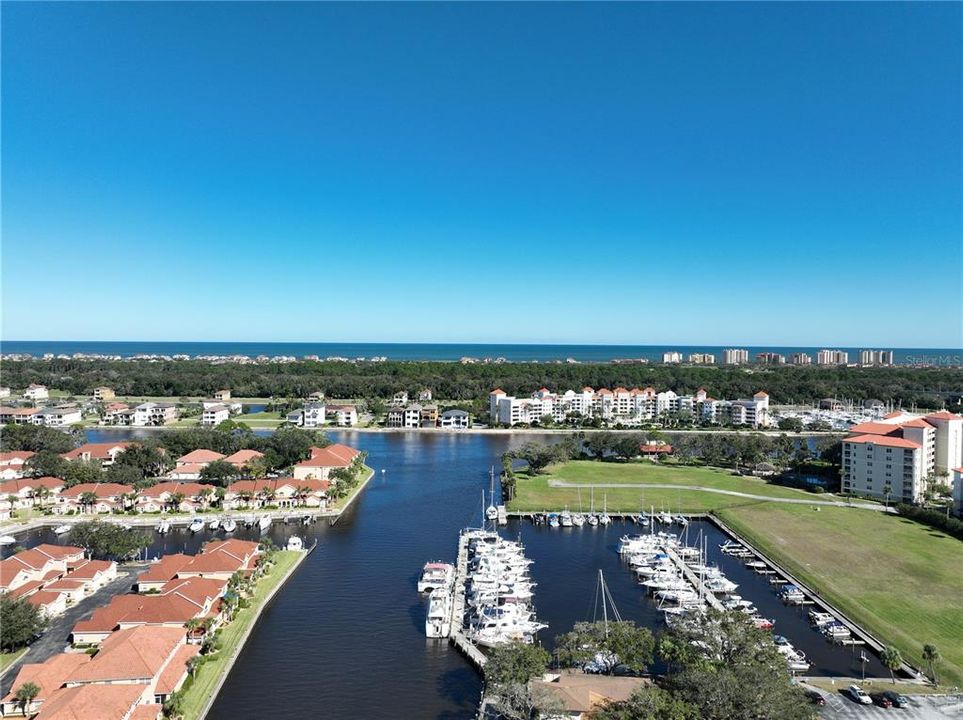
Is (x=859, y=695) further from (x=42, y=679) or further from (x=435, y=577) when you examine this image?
(x=42, y=679)

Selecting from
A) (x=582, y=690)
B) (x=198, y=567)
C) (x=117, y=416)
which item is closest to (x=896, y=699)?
(x=582, y=690)

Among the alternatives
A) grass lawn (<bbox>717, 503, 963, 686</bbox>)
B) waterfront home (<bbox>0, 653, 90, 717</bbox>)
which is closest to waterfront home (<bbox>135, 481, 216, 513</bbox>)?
waterfront home (<bbox>0, 653, 90, 717</bbox>)

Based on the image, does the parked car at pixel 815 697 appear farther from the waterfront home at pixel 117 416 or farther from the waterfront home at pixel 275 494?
the waterfront home at pixel 117 416

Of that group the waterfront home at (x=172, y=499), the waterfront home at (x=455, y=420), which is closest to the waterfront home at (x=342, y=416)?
the waterfront home at (x=455, y=420)

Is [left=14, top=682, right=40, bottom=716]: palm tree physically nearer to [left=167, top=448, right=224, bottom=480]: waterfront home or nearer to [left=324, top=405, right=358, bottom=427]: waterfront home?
[left=167, top=448, right=224, bottom=480]: waterfront home

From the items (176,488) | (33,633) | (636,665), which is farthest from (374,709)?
(176,488)
